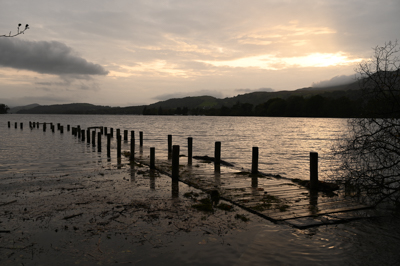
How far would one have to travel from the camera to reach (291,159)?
79.6ft

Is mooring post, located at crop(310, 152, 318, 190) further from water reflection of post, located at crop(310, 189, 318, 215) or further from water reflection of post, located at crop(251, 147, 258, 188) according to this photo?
water reflection of post, located at crop(251, 147, 258, 188)

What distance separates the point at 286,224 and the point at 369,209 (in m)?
3.35

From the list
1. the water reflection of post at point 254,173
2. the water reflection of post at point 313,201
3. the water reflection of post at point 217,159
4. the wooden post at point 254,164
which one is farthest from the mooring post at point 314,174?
the water reflection of post at point 217,159

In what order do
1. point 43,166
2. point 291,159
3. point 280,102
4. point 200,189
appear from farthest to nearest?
point 280,102, point 291,159, point 43,166, point 200,189

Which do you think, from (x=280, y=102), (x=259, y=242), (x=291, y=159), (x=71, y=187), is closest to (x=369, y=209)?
(x=259, y=242)

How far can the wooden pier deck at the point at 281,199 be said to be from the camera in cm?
807

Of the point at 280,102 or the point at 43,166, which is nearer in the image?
the point at 43,166

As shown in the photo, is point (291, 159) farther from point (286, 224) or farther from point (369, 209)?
point (286, 224)

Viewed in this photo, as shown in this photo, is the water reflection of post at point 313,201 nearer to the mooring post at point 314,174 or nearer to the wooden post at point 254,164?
the mooring post at point 314,174

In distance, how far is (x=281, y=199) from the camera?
9.79 m

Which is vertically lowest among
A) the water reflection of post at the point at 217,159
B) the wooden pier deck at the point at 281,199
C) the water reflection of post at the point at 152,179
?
the water reflection of post at the point at 152,179

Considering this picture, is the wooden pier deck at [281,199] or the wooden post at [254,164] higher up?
the wooden post at [254,164]

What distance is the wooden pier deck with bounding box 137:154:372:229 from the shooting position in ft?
26.5

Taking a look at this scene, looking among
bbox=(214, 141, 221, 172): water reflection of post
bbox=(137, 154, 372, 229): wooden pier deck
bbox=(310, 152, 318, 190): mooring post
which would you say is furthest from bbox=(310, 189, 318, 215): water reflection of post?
bbox=(214, 141, 221, 172): water reflection of post
